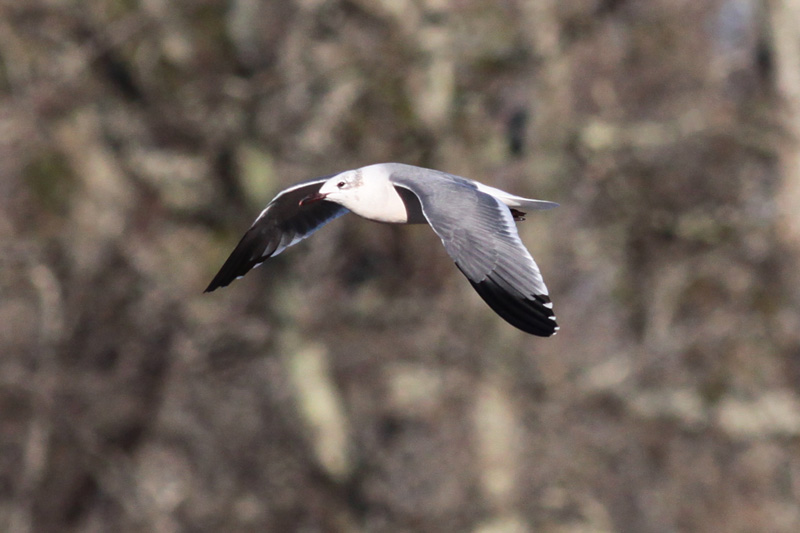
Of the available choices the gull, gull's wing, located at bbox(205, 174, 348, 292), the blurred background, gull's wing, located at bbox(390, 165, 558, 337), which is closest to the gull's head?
the gull

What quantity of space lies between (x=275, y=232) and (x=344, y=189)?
61cm

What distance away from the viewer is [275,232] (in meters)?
5.09

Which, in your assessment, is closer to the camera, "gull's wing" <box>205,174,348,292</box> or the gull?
the gull

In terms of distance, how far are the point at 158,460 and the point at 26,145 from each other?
2.62 metres

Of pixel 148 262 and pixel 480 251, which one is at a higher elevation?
pixel 148 262

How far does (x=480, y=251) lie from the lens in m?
4.08

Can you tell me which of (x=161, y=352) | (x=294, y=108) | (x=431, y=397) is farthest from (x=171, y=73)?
(x=431, y=397)

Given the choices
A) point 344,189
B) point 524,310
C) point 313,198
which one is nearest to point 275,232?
point 313,198

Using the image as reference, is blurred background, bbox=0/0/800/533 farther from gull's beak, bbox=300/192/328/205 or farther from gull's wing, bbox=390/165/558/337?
gull's wing, bbox=390/165/558/337

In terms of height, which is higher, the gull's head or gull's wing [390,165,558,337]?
the gull's head

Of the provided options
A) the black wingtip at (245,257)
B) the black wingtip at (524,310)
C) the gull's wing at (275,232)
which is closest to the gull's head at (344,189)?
the gull's wing at (275,232)

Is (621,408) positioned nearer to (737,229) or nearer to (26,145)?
(737,229)

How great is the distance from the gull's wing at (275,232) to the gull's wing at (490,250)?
735mm

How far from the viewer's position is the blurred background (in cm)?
871
